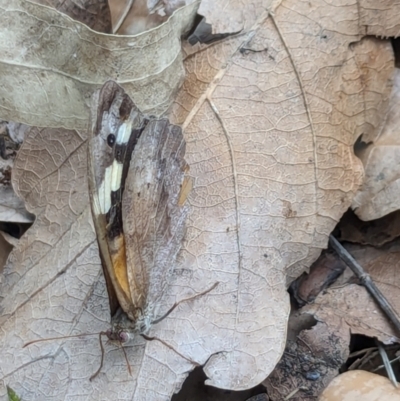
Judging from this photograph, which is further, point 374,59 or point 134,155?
point 374,59

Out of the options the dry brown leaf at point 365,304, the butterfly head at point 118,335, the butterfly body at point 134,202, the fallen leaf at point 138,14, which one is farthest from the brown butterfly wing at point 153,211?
the dry brown leaf at point 365,304

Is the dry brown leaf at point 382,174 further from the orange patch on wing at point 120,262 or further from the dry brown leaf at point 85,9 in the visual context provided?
the dry brown leaf at point 85,9

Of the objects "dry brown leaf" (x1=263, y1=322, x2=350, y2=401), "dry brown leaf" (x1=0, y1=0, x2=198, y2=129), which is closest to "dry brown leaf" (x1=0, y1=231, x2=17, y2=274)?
"dry brown leaf" (x1=0, y1=0, x2=198, y2=129)

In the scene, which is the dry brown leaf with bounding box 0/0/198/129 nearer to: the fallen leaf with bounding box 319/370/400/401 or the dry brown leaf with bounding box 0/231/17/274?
the dry brown leaf with bounding box 0/231/17/274

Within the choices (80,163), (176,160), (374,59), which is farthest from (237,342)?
(374,59)

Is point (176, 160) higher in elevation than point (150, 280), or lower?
higher

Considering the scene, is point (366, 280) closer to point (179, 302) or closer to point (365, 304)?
point (365, 304)

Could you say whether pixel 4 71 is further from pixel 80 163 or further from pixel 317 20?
pixel 317 20
